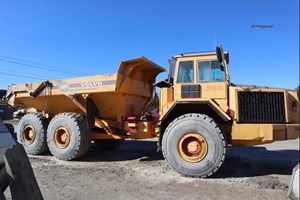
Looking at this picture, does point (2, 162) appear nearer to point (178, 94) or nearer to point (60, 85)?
point (178, 94)

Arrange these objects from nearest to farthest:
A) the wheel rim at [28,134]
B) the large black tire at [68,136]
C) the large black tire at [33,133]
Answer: the large black tire at [68,136] < the large black tire at [33,133] < the wheel rim at [28,134]

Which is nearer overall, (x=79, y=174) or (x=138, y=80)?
(x=79, y=174)

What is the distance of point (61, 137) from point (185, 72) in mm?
4179

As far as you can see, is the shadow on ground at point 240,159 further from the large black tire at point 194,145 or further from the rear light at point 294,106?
the rear light at point 294,106

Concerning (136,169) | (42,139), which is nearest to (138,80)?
(136,169)

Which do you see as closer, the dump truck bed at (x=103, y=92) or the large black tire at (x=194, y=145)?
the large black tire at (x=194, y=145)

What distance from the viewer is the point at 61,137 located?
367 inches

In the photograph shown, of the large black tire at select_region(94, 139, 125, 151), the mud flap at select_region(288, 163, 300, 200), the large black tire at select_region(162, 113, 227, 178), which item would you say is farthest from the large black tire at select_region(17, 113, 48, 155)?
the mud flap at select_region(288, 163, 300, 200)

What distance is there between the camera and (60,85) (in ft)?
31.4

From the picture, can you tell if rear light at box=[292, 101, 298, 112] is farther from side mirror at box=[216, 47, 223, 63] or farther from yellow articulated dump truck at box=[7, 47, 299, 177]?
side mirror at box=[216, 47, 223, 63]

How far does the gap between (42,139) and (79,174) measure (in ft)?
10.1

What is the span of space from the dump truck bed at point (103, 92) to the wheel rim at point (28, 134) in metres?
0.74

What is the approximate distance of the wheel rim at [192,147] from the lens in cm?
707

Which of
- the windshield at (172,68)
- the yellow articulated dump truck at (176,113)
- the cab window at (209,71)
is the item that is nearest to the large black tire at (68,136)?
the yellow articulated dump truck at (176,113)
